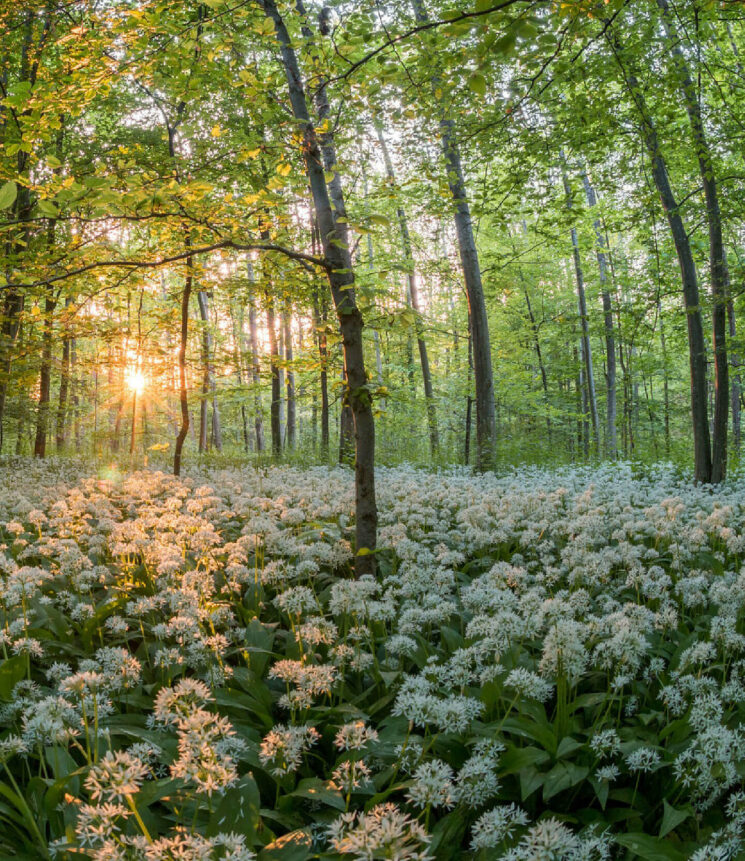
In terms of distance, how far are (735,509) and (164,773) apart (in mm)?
6355

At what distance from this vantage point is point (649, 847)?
6.08 feet

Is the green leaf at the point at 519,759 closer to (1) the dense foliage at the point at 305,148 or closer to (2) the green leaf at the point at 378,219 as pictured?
(1) the dense foliage at the point at 305,148

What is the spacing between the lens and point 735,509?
6031 mm

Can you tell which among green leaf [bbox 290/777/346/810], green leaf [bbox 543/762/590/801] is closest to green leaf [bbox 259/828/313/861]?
green leaf [bbox 290/777/346/810]

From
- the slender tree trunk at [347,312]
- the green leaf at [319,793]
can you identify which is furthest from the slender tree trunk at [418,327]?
the green leaf at [319,793]

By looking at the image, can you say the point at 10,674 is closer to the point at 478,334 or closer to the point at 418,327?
the point at 478,334

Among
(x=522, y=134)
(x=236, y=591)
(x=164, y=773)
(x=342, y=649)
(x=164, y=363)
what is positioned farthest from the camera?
(x=164, y=363)

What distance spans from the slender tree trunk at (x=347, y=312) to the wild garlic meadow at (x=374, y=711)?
334 mm

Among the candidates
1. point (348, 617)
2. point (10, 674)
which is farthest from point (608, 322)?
point (10, 674)

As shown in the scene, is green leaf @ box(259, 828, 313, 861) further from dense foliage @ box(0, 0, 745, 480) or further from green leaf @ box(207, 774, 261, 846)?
dense foliage @ box(0, 0, 745, 480)

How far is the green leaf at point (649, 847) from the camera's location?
182 centimetres

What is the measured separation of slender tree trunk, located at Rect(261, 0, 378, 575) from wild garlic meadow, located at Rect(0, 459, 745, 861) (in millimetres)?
334

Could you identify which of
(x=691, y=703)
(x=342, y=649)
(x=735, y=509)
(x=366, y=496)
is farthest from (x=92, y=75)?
(x=735, y=509)

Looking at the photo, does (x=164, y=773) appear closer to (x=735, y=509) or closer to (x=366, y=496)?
(x=366, y=496)
